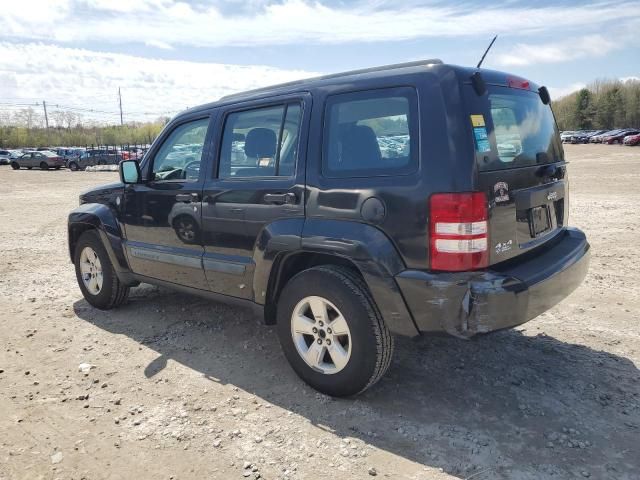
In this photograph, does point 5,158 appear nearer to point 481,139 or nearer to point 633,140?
point 481,139

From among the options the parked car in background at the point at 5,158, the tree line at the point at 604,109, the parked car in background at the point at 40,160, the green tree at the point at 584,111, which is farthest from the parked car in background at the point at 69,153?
the green tree at the point at 584,111

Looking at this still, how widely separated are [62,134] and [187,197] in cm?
9945

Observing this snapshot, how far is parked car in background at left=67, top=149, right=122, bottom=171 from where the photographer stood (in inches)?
1413

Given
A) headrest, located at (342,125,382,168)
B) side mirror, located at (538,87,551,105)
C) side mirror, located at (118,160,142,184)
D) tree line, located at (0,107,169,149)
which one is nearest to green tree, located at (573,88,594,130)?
tree line, located at (0,107,169,149)

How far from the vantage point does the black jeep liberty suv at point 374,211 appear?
2.78m

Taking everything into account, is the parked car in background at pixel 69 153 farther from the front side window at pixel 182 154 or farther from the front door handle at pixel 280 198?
the front door handle at pixel 280 198

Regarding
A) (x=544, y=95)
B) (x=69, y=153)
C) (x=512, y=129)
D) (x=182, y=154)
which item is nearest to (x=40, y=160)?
(x=69, y=153)

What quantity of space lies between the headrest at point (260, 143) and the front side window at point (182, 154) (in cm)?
51

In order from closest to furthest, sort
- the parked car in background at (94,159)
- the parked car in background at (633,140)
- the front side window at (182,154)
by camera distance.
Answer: the front side window at (182,154)
the parked car in background at (94,159)
the parked car in background at (633,140)

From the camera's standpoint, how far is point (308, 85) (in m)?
3.47

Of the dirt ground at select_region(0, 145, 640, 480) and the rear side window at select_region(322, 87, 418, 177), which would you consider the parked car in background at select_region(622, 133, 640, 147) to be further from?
the rear side window at select_region(322, 87, 418, 177)

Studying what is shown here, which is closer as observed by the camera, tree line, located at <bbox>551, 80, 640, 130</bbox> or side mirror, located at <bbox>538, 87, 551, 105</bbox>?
side mirror, located at <bbox>538, 87, 551, 105</bbox>

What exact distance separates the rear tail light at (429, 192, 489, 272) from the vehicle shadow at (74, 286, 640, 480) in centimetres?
50

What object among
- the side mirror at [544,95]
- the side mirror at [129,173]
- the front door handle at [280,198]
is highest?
the side mirror at [544,95]
